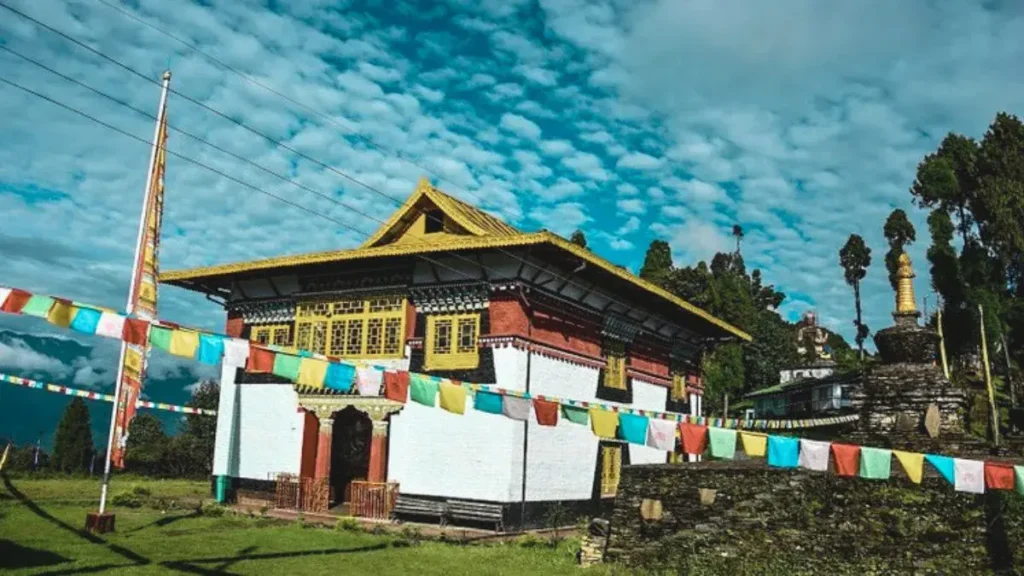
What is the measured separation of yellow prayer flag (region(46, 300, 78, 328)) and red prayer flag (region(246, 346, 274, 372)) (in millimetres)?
1961

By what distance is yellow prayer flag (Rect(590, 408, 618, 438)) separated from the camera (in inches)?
390

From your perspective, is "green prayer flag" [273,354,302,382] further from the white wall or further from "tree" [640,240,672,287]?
"tree" [640,240,672,287]

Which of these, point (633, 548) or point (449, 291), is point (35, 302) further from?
point (449, 291)

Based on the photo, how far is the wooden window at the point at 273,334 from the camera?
2155 centimetres

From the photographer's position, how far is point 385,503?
1816 cm

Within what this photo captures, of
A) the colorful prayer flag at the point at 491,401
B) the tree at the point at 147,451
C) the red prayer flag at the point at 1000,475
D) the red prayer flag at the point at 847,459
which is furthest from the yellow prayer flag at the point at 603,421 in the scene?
the tree at the point at 147,451

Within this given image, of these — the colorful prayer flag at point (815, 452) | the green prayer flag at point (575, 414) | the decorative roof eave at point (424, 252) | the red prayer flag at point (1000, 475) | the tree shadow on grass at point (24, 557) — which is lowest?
the tree shadow on grass at point (24, 557)

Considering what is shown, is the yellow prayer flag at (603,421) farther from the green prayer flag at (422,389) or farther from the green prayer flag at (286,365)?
the green prayer flag at (286,365)

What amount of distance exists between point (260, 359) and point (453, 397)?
2303 millimetres

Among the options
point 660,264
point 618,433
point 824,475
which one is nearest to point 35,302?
point 618,433

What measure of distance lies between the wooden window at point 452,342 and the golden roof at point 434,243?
1844 mm

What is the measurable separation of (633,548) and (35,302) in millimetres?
9058

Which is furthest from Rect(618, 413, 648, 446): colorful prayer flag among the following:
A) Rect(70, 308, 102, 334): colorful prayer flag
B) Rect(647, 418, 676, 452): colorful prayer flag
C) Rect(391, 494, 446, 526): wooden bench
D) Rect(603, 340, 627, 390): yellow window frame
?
Rect(603, 340, 627, 390): yellow window frame

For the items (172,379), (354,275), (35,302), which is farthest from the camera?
(172,379)
